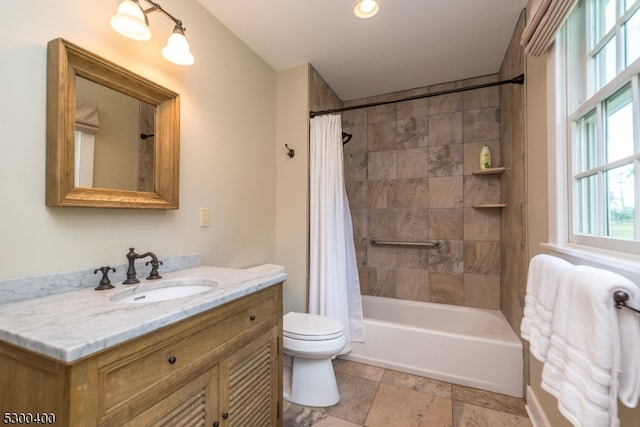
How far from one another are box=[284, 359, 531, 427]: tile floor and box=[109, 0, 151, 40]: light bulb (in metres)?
2.12

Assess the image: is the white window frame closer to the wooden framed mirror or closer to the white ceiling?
the white ceiling

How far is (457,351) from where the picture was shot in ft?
6.48

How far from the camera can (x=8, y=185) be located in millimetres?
971

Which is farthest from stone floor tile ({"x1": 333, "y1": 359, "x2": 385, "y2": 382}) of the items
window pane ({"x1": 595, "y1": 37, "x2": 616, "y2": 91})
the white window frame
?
window pane ({"x1": 595, "y1": 37, "x2": 616, "y2": 91})

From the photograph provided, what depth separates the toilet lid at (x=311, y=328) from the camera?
1722 millimetres

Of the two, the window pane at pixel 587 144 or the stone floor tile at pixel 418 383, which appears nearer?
the window pane at pixel 587 144

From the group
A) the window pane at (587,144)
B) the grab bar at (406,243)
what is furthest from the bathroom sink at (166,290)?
the grab bar at (406,243)

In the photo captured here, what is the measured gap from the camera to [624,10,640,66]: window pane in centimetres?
87

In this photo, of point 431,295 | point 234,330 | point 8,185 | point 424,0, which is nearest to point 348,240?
point 431,295

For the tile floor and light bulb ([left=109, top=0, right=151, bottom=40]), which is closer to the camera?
light bulb ([left=109, top=0, right=151, bottom=40])

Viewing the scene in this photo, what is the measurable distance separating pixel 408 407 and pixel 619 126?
1.76m

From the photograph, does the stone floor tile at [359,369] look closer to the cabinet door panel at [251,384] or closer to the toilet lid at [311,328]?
the toilet lid at [311,328]

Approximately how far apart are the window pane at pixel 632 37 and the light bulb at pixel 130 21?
1.80 meters

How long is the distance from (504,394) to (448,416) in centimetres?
50
